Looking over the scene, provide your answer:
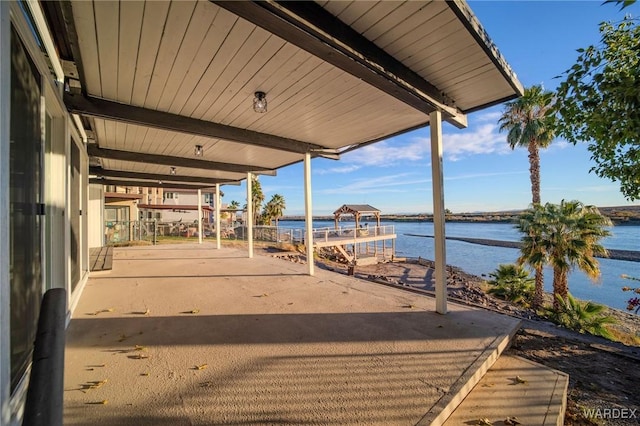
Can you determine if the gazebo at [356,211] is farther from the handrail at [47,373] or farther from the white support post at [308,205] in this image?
the handrail at [47,373]

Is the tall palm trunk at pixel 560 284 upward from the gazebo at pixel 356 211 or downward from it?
downward

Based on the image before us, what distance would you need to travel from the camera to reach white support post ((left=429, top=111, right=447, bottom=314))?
3.62 m

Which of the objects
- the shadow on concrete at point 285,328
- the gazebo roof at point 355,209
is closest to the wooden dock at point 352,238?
the gazebo roof at point 355,209

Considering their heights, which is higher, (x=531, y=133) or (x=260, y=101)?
(x=531, y=133)

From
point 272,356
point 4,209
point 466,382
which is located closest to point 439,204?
point 466,382

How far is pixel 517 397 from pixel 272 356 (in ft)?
6.41

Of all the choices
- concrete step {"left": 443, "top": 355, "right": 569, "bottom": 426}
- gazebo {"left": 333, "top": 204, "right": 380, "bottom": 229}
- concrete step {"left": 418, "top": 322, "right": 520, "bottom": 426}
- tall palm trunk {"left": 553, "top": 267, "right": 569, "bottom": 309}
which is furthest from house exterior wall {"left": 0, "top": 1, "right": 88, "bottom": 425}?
gazebo {"left": 333, "top": 204, "right": 380, "bottom": 229}

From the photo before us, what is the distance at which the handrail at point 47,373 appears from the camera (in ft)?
2.30

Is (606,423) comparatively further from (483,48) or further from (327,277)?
(327,277)

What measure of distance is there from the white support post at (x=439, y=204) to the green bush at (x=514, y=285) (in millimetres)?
9674

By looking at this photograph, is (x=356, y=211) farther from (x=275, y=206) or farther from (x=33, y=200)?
(x=33, y=200)

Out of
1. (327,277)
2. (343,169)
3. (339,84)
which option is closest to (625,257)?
(343,169)

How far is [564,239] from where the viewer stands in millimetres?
8406

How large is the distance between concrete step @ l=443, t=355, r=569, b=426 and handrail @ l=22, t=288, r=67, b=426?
209 cm
